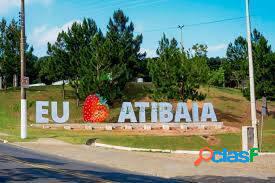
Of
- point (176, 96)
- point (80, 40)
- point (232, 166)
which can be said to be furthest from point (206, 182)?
point (80, 40)

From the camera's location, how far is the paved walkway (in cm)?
1630

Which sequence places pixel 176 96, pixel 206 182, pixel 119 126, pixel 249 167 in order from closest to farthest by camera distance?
1. pixel 206 182
2. pixel 249 167
3. pixel 119 126
4. pixel 176 96

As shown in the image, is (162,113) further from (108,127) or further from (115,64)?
(115,64)

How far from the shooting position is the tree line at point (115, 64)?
56.8m

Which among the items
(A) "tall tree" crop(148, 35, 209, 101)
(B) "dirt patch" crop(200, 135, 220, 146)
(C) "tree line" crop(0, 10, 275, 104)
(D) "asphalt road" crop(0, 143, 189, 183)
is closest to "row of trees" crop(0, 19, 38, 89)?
(C) "tree line" crop(0, 10, 275, 104)

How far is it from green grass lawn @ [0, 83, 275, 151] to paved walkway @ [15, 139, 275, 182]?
13.7 feet

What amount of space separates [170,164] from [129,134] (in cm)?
1887

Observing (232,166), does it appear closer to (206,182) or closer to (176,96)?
(206,182)

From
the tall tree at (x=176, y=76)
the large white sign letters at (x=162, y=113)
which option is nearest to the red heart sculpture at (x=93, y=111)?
the large white sign letters at (x=162, y=113)

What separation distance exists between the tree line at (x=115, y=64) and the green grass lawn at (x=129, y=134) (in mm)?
3095

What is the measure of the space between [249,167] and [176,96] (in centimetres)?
3739

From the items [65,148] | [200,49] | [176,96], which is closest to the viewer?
[65,148]

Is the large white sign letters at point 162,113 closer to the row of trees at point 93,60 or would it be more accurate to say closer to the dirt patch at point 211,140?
the row of trees at point 93,60

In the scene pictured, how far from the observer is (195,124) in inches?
1911
